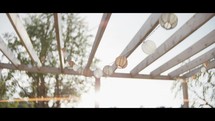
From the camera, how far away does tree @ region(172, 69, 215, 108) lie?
204 inches

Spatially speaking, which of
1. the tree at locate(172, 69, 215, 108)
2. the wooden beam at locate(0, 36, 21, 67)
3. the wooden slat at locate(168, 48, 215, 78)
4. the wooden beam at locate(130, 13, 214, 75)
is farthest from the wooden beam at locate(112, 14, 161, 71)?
the wooden beam at locate(0, 36, 21, 67)

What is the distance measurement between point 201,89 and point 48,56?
4.67 metres

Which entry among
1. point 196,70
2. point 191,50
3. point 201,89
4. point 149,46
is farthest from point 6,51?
point 196,70

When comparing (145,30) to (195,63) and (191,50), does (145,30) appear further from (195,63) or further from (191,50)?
(195,63)

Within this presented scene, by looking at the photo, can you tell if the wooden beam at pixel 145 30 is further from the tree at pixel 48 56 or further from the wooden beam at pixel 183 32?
the tree at pixel 48 56

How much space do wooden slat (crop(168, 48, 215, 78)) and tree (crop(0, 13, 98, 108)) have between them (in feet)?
10.3

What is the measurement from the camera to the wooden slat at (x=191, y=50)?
416cm

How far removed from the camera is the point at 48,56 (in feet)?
26.2
